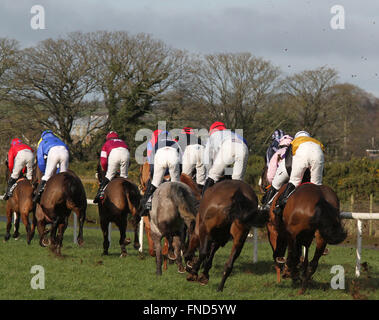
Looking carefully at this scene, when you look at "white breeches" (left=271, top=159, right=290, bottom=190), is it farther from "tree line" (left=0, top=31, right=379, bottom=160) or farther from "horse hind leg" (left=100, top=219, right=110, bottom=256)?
"tree line" (left=0, top=31, right=379, bottom=160)

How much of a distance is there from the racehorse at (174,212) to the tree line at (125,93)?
24.8 metres

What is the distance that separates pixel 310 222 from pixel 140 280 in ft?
7.56

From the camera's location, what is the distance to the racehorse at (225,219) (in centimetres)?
714

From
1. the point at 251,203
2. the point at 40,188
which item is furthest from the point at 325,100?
the point at 251,203

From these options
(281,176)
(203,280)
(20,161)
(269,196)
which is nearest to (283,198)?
(281,176)

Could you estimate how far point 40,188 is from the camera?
10.6 metres

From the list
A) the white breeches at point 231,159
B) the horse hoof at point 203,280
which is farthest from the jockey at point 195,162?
the horse hoof at point 203,280

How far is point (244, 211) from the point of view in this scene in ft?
23.3

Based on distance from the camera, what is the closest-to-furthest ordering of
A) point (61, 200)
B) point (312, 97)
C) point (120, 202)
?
point (61, 200)
point (120, 202)
point (312, 97)

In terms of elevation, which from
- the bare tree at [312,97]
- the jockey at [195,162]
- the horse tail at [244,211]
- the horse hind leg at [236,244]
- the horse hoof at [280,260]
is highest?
the bare tree at [312,97]

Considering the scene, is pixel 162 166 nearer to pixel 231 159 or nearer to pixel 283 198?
pixel 231 159

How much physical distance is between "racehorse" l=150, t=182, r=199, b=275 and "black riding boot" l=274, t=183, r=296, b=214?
1.07 metres

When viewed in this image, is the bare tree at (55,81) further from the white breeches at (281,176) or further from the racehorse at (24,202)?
the white breeches at (281,176)
